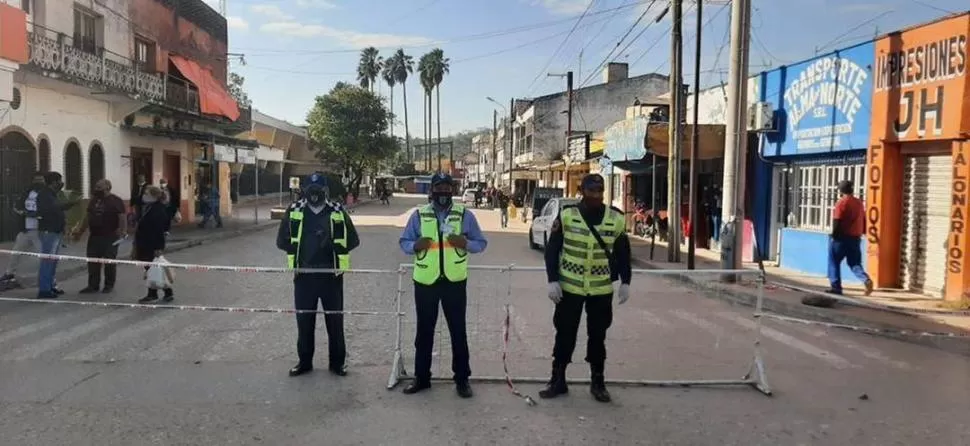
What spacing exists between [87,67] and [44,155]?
234 centimetres

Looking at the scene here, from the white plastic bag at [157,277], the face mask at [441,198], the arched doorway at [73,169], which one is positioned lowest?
Answer: the white plastic bag at [157,277]

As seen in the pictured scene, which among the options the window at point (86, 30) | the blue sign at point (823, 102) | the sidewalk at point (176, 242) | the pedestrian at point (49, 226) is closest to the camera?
the pedestrian at point (49, 226)

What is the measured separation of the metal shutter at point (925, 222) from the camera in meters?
11.7

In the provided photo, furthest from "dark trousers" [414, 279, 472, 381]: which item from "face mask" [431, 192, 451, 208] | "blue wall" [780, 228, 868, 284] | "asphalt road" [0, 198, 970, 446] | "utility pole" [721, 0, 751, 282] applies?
"blue wall" [780, 228, 868, 284]

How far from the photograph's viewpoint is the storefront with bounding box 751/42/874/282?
13.6 m

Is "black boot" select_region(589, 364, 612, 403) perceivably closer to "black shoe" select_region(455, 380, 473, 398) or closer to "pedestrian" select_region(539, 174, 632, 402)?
"pedestrian" select_region(539, 174, 632, 402)

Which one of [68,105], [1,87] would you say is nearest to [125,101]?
[68,105]

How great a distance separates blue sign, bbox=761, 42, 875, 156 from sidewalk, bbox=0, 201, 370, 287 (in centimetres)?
1344

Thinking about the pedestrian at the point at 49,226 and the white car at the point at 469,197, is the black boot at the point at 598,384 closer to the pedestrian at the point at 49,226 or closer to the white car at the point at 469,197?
the pedestrian at the point at 49,226

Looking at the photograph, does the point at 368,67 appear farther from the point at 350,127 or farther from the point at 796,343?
the point at 796,343

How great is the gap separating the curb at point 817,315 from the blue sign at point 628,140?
787 centimetres

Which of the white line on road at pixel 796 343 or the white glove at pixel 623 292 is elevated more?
the white glove at pixel 623 292

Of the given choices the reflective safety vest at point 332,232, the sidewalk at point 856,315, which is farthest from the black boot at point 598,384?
the reflective safety vest at point 332,232

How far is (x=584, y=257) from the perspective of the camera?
5.98 metres
